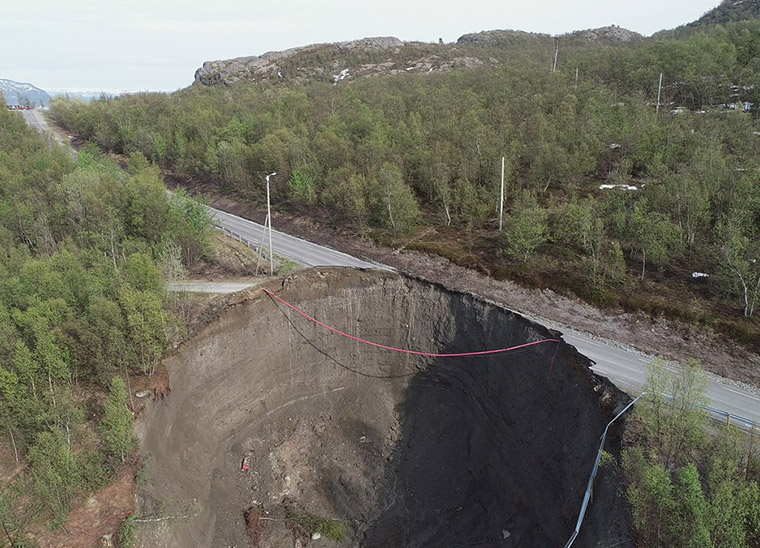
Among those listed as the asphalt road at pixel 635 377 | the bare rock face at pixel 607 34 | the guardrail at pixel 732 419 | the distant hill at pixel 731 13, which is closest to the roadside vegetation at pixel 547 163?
the asphalt road at pixel 635 377

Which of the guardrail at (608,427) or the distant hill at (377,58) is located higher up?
the distant hill at (377,58)

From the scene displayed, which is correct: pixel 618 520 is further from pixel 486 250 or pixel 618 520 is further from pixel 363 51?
pixel 363 51

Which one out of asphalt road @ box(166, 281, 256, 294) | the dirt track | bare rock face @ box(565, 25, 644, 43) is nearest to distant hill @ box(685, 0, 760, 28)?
bare rock face @ box(565, 25, 644, 43)

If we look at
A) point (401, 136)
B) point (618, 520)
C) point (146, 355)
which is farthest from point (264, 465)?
point (401, 136)

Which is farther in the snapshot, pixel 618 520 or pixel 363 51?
pixel 363 51

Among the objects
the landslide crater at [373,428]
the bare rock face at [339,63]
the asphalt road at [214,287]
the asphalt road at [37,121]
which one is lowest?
the landslide crater at [373,428]

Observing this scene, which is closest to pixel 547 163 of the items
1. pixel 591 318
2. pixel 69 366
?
pixel 591 318

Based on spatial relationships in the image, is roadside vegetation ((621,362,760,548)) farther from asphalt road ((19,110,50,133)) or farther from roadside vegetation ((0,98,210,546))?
asphalt road ((19,110,50,133))

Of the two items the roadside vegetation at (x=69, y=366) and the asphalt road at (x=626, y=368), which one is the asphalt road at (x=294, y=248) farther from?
the roadside vegetation at (x=69, y=366)
